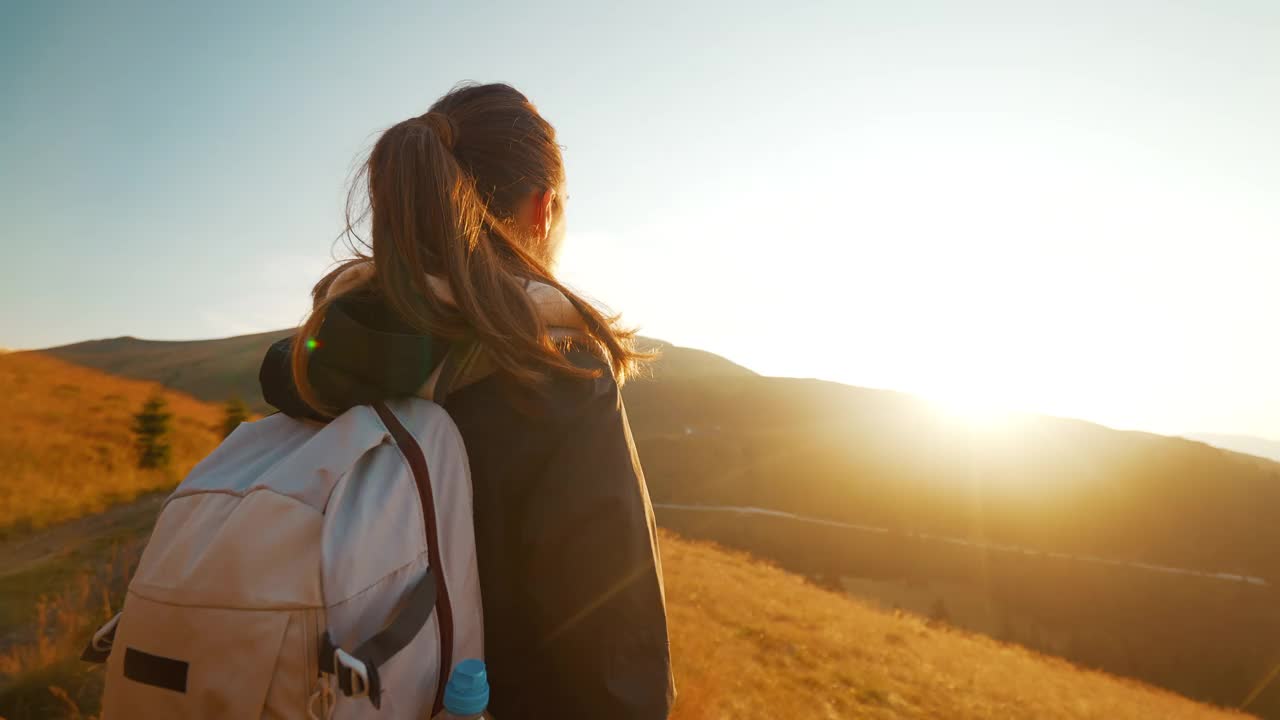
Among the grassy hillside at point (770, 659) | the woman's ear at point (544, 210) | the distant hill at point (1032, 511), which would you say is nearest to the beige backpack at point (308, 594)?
the woman's ear at point (544, 210)

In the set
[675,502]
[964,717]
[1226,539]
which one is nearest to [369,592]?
[964,717]

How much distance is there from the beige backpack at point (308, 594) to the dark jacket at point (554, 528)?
105 millimetres

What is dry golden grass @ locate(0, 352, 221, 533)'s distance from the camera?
11656 millimetres

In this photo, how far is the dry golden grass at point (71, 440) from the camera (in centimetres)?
1166

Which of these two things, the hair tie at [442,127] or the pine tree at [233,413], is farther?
the pine tree at [233,413]

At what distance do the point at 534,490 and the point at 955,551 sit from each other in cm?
3355

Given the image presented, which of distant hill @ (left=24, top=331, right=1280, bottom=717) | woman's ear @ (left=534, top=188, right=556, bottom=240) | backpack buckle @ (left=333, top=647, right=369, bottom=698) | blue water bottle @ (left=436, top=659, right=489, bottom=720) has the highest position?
woman's ear @ (left=534, top=188, right=556, bottom=240)

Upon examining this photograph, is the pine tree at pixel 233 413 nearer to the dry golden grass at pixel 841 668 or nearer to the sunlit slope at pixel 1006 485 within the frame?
the dry golden grass at pixel 841 668

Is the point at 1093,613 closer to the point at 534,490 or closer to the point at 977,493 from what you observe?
the point at 977,493

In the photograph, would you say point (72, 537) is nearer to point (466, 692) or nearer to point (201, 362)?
point (466, 692)

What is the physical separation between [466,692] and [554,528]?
34cm

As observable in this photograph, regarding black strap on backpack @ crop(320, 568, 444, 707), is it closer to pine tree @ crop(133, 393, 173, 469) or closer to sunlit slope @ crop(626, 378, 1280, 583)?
pine tree @ crop(133, 393, 173, 469)

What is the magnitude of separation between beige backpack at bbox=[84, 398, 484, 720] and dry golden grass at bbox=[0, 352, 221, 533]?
1329cm

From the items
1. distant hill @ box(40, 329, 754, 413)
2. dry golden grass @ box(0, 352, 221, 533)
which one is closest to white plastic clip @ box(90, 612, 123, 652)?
dry golden grass @ box(0, 352, 221, 533)
